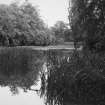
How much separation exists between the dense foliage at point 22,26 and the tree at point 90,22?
100ft

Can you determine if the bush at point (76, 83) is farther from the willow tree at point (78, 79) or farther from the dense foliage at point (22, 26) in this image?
the dense foliage at point (22, 26)

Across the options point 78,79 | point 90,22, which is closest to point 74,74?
point 78,79

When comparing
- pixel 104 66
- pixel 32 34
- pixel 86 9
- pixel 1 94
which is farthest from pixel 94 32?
pixel 32 34

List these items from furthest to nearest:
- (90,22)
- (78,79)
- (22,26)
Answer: (22,26) < (90,22) < (78,79)

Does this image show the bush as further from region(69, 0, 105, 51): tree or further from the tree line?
the tree line

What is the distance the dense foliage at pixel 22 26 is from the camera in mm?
40281

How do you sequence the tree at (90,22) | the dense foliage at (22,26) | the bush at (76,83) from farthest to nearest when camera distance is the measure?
the dense foliage at (22,26) → the tree at (90,22) → the bush at (76,83)

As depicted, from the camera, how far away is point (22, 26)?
4628 cm

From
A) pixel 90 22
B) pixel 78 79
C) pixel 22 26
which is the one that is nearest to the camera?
pixel 78 79

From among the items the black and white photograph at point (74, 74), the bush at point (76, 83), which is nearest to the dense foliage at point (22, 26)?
the black and white photograph at point (74, 74)

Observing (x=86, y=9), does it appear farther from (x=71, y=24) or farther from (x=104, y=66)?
(x=104, y=66)

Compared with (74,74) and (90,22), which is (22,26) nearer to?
(90,22)

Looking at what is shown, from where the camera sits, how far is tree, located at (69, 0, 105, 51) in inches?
331

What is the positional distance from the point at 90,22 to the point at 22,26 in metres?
38.5
